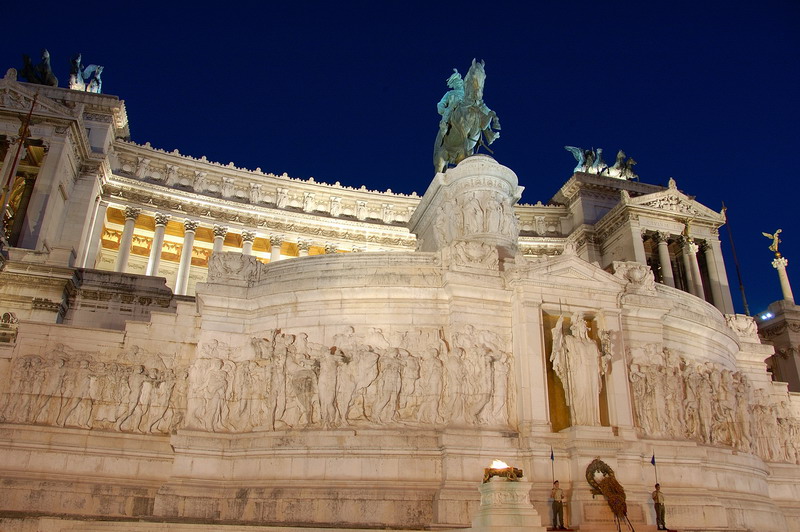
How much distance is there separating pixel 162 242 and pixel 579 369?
47.1 metres

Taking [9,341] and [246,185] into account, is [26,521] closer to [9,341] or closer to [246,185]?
[9,341]

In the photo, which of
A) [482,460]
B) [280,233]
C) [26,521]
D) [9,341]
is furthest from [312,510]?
[280,233]

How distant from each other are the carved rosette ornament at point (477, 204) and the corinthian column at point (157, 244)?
108ft

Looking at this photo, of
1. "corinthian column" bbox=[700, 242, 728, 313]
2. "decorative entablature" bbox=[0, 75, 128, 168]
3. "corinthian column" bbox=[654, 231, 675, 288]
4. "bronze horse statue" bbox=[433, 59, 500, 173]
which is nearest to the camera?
"bronze horse statue" bbox=[433, 59, 500, 173]

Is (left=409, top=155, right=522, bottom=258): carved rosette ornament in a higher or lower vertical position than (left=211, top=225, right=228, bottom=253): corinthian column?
lower

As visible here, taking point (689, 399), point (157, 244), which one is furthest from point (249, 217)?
point (689, 399)

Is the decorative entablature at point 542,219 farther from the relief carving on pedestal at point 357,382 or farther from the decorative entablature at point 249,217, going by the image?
the relief carving on pedestal at point 357,382

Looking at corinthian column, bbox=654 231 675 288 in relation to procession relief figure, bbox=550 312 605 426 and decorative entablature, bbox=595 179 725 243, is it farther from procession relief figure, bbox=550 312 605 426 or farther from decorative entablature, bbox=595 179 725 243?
procession relief figure, bbox=550 312 605 426

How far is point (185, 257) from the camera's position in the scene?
5538cm

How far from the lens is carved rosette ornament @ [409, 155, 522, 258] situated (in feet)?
84.8

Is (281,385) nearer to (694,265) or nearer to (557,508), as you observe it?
(557,508)


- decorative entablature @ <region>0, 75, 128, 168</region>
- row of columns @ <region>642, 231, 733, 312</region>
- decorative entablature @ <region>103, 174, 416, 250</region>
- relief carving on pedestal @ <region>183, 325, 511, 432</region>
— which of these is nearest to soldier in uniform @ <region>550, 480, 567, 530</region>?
relief carving on pedestal @ <region>183, 325, 511, 432</region>

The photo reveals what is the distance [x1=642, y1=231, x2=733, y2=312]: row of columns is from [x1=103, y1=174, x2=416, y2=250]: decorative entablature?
75.0 ft

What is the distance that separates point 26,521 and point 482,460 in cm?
949
